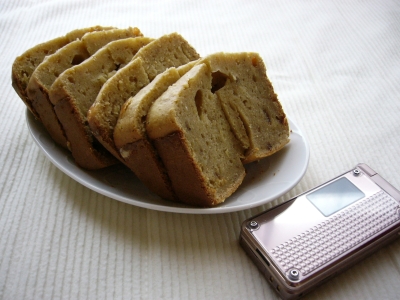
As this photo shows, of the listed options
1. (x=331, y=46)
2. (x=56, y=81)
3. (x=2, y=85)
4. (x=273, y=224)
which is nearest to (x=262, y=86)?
(x=273, y=224)

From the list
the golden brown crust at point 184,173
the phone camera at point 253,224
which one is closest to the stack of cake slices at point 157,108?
the golden brown crust at point 184,173

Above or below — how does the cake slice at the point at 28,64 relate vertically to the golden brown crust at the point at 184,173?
above

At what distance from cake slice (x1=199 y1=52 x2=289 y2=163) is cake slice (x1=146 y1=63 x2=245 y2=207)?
0.05m

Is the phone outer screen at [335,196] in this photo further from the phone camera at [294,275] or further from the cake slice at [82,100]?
the cake slice at [82,100]

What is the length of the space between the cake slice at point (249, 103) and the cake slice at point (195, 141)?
51mm

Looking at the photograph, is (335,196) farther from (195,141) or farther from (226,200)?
(195,141)

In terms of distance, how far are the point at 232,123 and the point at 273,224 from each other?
439 millimetres

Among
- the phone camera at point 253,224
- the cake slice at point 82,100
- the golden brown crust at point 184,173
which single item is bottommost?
the phone camera at point 253,224

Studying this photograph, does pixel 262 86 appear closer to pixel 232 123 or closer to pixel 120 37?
pixel 232 123

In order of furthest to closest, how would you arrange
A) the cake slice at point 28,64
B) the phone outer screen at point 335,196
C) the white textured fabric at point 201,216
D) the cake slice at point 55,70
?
the cake slice at point 28,64 → the cake slice at point 55,70 → the phone outer screen at point 335,196 → the white textured fabric at point 201,216

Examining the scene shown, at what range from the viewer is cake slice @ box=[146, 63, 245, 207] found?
4.04 ft

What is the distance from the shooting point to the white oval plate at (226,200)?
50.6 inches

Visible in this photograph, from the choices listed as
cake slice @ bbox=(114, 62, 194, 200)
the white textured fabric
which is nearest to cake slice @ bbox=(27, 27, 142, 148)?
the white textured fabric

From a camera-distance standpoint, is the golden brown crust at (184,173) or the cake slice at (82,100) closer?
the golden brown crust at (184,173)
